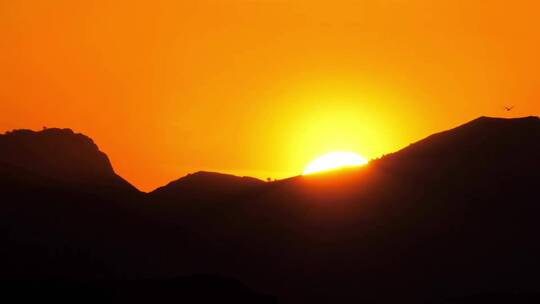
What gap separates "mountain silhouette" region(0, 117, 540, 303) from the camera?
115 meters

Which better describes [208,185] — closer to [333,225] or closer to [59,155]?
[59,155]

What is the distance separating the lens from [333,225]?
14188cm

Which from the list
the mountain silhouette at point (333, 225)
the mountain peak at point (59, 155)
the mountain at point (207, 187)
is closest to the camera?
the mountain silhouette at point (333, 225)

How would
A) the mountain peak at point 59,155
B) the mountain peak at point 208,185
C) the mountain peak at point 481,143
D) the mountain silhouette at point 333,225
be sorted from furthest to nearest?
1. the mountain peak at point 59,155
2. the mountain peak at point 208,185
3. the mountain peak at point 481,143
4. the mountain silhouette at point 333,225

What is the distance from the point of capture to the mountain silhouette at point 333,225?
115 metres

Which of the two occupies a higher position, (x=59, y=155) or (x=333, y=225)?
(x=59, y=155)

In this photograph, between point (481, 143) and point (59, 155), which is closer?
point (481, 143)

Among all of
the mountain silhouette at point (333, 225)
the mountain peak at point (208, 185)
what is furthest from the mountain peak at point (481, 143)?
the mountain peak at point (208, 185)

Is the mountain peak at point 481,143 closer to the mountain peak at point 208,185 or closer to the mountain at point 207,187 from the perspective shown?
the mountain at point 207,187

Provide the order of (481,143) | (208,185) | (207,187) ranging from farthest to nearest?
1. (208,185)
2. (207,187)
3. (481,143)

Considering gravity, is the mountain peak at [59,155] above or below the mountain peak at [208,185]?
above

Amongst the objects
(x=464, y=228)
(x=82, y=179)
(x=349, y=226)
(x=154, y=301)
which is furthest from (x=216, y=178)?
(x=154, y=301)

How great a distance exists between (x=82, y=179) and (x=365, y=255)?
51023mm

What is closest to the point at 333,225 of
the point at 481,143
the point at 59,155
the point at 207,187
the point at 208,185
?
the point at 481,143
